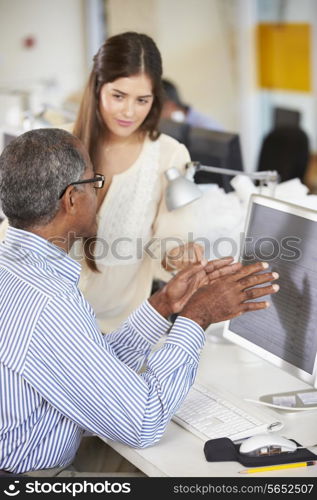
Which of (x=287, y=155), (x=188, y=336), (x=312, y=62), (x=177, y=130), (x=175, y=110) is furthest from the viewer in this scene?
(x=312, y=62)

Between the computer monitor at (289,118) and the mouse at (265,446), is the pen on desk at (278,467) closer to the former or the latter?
the mouse at (265,446)

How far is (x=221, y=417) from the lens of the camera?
1.62m

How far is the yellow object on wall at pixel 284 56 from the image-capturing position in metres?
5.93

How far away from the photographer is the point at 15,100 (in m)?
3.72

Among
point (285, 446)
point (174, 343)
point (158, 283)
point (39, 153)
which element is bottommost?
point (158, 283)

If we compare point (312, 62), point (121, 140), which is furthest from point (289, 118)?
point (121, 140)

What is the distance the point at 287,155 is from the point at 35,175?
2.35 metres

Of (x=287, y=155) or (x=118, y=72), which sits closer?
(x=118, y=72)

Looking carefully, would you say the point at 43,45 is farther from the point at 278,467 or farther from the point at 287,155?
the point at 278,467

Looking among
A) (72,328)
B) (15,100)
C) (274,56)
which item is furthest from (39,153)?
(274,56)

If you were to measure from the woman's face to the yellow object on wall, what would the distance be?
4010 millimetres

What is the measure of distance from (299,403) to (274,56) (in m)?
4.96

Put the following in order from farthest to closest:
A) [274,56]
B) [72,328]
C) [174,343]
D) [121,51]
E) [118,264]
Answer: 1. [274,56]
2. [118,264]
3. [121,51]
4. [174,343]
5. [72,328]
